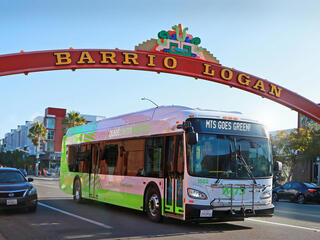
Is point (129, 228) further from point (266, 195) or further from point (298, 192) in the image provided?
point (298, 192)

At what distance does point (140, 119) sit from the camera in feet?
43.4

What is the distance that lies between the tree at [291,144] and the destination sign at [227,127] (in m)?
27.5

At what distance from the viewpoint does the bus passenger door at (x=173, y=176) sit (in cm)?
1048

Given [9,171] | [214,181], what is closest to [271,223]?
[214,181]

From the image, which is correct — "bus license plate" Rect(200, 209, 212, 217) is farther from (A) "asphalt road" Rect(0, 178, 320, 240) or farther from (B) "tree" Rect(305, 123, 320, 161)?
(B) "tree" Rect(305, 123, 320, 161)

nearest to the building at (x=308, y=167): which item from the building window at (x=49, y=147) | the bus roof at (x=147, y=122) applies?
the bus roof at (x=147, y=122)

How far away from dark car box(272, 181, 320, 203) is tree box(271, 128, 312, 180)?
11.9m

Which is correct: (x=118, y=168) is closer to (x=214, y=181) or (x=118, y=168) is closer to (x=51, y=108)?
(x=214, y=181)

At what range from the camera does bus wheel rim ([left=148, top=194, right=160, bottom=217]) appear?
37.6 feet

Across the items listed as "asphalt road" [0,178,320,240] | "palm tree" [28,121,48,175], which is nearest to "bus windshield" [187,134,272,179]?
"asphalt road" [0,178,320,240]

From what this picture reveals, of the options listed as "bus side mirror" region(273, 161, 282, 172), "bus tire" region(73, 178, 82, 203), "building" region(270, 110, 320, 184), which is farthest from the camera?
"building" region(270, 110, 320, 184)

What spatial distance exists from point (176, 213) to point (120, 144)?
14.0 ft

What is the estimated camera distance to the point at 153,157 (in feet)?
39.0

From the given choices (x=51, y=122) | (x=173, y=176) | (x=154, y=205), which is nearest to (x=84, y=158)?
(x=154, y=205)
